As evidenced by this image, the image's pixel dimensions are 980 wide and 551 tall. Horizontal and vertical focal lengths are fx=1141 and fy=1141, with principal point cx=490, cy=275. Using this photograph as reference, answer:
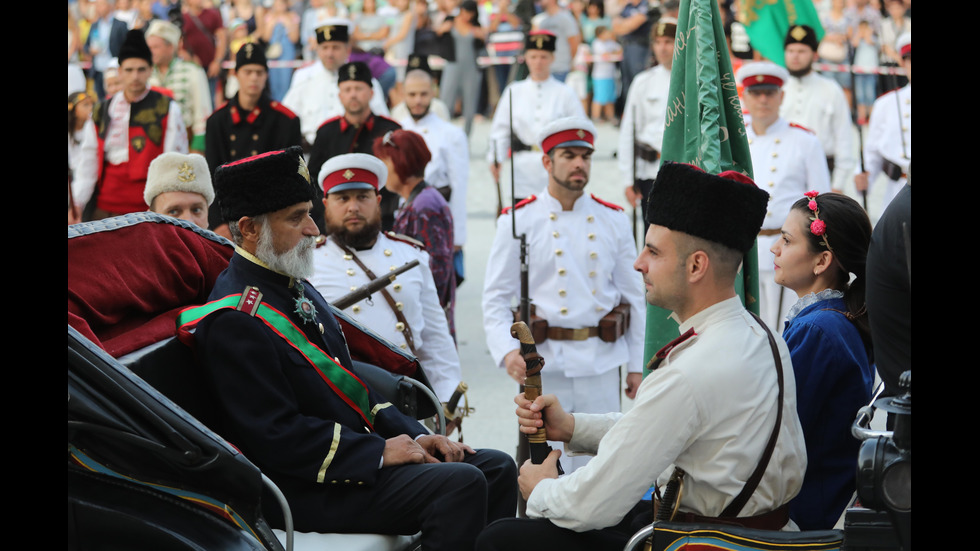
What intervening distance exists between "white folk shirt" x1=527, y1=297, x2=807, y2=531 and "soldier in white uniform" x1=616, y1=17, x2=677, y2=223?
6.10 metres

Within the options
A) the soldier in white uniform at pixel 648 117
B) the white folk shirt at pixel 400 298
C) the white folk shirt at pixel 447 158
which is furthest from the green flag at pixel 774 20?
the white folk shirt at pixel 400 298

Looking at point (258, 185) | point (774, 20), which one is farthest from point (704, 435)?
point (774, 20)

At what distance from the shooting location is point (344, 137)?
7285 millimetres

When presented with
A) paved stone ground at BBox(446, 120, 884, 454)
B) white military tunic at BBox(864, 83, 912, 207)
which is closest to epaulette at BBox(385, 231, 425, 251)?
paved stone ground at BBox(446, 120, 884, 454)

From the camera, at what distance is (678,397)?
104 inches

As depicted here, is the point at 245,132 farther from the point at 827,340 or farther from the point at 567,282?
the point at 827,340

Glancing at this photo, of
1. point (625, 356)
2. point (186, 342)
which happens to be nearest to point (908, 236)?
point (186, 342)

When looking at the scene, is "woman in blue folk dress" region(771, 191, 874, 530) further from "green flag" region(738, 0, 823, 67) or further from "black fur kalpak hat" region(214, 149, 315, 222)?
"green flag" region(738, 0, 823, 67)

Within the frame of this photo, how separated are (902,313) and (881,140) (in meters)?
6.62

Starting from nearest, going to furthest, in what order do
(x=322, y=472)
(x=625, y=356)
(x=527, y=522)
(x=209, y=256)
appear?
1. (x=527, y=522)
2. (x=322, y=472)
3. (x=209, y=256)
4. (x=625, y=356)

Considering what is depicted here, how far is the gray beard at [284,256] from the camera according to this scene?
11.6ft

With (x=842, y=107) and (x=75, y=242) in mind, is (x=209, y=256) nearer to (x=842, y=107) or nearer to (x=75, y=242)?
(x=75, y=242)

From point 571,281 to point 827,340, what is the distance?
6.89ft

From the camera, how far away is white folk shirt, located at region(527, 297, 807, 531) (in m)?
2.65
